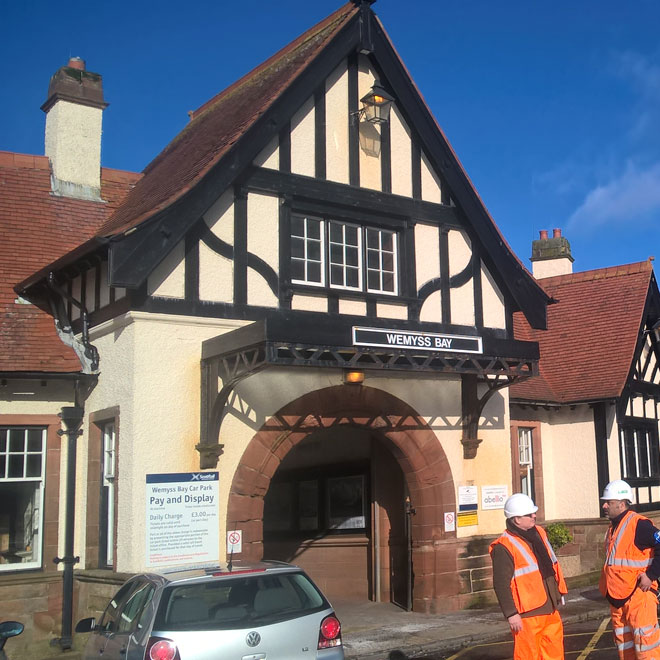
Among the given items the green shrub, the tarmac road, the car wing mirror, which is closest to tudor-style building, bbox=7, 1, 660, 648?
the tarmac road

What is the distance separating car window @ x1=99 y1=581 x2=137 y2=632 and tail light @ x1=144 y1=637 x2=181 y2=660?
4.04 feet

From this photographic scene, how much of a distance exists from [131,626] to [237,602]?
931 mm

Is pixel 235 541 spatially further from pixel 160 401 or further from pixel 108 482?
pixel 160 401

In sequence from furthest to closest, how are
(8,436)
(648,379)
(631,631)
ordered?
(648,379) → (8,436) → (631,631)

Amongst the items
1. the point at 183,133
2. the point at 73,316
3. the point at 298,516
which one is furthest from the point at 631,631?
the point at 183,133

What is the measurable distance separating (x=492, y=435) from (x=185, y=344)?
5.67 metres

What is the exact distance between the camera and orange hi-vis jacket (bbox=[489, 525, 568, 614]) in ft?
22.9

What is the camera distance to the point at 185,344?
11.8 meters

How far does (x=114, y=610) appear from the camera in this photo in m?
8.26

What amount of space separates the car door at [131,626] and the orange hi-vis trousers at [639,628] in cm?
381

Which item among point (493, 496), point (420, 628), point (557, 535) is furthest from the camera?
point (557, 535)

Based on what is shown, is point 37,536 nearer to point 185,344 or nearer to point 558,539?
point 185,344

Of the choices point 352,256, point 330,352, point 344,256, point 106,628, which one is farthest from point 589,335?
point 106,628

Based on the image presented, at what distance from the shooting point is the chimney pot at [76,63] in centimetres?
1541
